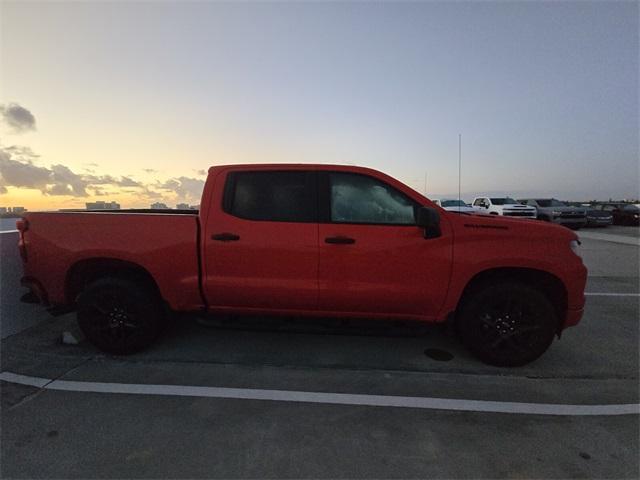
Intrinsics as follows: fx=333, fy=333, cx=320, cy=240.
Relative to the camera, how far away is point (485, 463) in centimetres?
210

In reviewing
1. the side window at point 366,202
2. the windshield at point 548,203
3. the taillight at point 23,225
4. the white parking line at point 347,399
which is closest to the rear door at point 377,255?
the side window at point 366,202

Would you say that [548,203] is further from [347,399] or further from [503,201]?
[347,399]

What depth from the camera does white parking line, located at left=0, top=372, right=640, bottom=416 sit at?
2646mm

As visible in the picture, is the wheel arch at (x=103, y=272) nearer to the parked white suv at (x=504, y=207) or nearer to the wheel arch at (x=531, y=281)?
the wheel arch at (x=531, y=281)

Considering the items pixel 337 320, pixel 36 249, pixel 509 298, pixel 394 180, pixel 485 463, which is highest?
pixel 394 180

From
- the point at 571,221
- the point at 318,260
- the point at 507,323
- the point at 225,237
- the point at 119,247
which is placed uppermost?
the point at 225,237

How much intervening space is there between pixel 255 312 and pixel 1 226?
407 centimetres

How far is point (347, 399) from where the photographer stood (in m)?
2.75

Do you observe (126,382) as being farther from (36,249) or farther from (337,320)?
(337,320)

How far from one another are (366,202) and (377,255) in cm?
54

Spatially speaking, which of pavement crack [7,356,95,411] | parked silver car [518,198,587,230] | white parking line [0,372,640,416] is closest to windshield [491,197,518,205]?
parked silver car [518,198,587,230]

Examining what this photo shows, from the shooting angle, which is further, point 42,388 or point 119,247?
point 119,247

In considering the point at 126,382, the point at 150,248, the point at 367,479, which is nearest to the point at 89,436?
the point at 126,382

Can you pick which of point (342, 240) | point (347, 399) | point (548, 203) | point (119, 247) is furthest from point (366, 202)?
point (548, 203)
